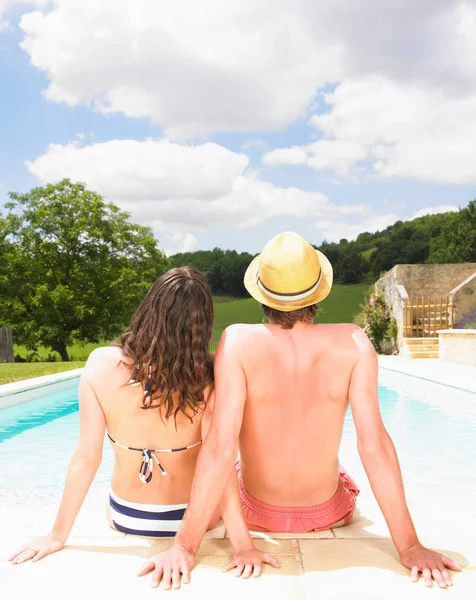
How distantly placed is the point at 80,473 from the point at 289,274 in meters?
1.03

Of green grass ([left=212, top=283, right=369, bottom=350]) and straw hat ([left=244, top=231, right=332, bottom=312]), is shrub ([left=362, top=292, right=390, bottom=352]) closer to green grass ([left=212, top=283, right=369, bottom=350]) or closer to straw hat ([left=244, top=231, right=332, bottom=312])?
straw hat ([left=244, top=231, right=332, bottom=312])

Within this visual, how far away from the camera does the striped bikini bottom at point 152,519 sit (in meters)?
2.13

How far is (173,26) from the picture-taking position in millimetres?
16672

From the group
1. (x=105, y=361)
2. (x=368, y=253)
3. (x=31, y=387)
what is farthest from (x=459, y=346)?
(x=368, y=253)

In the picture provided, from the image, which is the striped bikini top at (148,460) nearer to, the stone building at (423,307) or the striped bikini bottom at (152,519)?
the striped bikini bottom at (152,519)

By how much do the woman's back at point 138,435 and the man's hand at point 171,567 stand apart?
0.38 meters

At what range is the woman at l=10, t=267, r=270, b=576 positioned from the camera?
190cm

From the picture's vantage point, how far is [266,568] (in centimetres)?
179

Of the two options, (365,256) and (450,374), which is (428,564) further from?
(365,256)

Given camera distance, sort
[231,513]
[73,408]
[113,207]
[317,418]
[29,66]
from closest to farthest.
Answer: [231,513] → [317,418] → [73,408] → [29,66] → [113,207]

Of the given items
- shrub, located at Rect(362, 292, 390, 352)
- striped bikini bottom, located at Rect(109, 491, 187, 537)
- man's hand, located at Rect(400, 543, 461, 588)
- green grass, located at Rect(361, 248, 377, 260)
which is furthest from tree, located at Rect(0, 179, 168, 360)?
green grass, located at Rect(361, 248, 377, 260)

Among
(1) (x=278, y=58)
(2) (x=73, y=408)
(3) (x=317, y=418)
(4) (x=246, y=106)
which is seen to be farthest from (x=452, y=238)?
(3) (x=317, y=418)

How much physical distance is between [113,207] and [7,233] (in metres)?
4.75

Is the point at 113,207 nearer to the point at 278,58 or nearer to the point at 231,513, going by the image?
the point at 278,58
